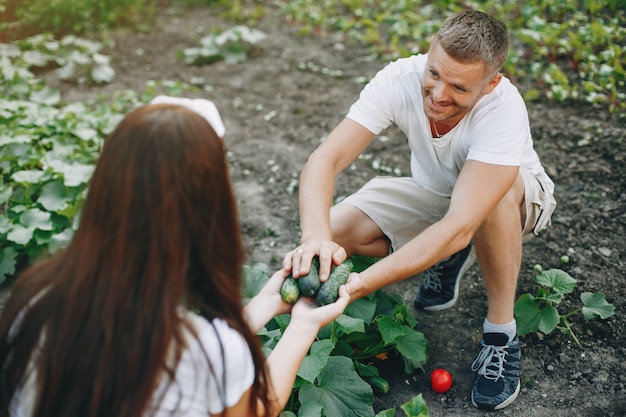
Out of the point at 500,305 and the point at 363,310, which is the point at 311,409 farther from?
the point at 500,305

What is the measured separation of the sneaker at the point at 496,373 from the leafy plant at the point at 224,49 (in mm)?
4853

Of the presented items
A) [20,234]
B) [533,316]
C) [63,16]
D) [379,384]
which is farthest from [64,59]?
[533,316]

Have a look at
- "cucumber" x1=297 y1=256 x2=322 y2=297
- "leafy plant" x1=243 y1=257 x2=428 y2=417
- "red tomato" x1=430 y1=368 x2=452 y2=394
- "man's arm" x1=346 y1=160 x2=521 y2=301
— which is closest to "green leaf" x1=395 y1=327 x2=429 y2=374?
"leafy plant" x1=243 y1=257 x2=428 y2=417

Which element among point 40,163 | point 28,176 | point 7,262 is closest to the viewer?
point 7,262

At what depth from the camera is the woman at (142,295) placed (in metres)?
1.60

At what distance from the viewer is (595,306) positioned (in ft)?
10.4

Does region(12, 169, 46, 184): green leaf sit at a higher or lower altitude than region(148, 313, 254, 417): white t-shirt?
lower

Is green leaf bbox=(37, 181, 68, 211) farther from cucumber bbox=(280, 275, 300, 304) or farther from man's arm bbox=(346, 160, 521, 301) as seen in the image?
man's arm bbox=(346, 160, 521, 301)

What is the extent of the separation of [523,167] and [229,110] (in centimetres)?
344

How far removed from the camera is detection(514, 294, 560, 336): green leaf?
123 inches

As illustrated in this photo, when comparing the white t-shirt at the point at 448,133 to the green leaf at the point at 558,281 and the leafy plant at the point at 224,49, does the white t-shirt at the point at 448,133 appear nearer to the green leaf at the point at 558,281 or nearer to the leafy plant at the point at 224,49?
the green leaf at the point at 558,281

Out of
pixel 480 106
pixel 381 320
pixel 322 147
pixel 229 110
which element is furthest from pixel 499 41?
pixel 229 110

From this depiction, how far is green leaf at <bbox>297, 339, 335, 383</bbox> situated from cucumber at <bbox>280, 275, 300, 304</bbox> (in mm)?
295

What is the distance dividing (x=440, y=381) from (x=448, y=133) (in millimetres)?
1270
